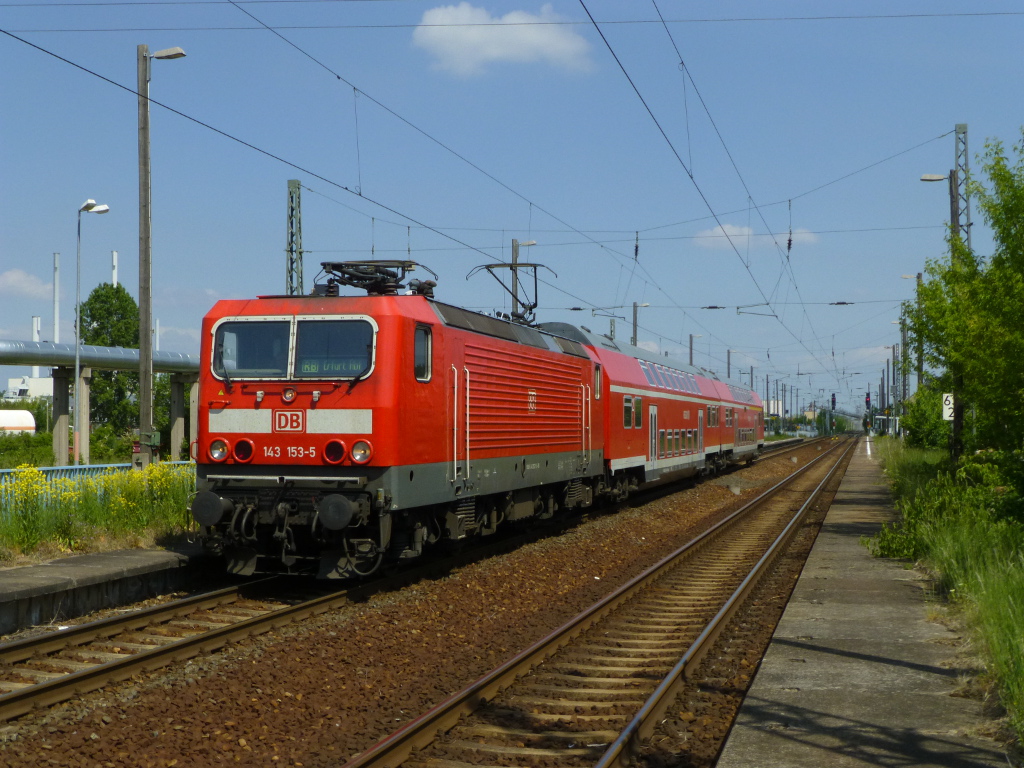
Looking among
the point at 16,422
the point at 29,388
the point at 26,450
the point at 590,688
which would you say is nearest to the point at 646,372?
the point at 590,688

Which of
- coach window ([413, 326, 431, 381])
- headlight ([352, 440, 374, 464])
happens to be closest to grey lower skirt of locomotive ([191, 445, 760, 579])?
headlight ([352, 440, 374, 464])

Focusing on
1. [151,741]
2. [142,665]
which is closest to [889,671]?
[151,741]

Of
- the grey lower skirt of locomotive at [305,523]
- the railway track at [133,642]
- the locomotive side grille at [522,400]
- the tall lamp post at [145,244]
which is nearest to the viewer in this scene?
the railway track at [133,642]

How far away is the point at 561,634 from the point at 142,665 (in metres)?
3.49

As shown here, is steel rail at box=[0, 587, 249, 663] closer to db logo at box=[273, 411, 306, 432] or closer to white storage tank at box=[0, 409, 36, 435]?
db logo at box=[273, 411, 306, 432]

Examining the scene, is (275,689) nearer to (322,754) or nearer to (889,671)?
(322,754)

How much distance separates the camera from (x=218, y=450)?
1116 cm

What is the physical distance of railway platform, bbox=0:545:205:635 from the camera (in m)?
9.16

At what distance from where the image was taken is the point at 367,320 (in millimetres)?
10906

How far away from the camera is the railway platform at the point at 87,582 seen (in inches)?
361

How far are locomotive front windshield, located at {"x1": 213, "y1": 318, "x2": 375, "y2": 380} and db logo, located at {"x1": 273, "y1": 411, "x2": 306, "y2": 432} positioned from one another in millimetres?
411

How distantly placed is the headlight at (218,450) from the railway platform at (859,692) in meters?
6.09

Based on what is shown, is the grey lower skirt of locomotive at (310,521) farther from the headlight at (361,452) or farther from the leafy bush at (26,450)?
the leafy bush at (26,450)

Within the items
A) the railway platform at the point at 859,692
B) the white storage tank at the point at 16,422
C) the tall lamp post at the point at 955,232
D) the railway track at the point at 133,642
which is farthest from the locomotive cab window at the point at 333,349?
the white storage tank at the point at 16,422
